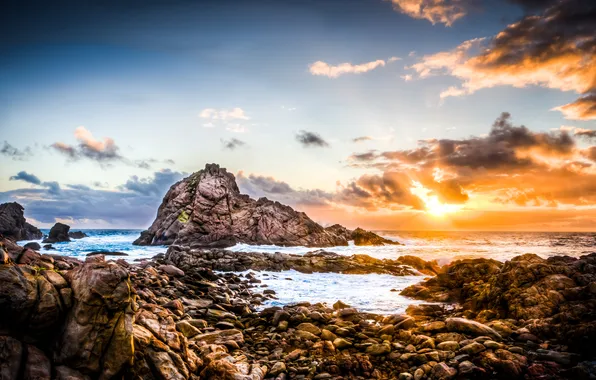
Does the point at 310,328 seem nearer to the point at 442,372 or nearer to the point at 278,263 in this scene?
the point at 442,372

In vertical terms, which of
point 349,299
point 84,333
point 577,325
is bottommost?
point 349,299

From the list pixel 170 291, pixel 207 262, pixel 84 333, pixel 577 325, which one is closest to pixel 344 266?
pixel 207 262

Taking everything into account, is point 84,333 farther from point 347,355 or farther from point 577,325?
point 577,325

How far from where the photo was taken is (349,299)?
715 inches

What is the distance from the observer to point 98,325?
20.2 ft

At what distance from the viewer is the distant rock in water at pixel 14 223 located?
2180 inches

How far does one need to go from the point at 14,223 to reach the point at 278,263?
184 feet

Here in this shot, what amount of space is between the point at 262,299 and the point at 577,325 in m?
13.5

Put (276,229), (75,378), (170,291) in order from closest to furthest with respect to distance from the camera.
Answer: (75,378), (170,291), (276,229)

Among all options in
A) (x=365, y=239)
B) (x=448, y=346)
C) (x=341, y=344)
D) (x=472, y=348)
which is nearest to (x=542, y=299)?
(x=472, y=348)

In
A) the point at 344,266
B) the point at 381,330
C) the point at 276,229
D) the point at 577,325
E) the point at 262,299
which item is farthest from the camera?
the point at 276,229

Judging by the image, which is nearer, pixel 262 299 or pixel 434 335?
pixel 434 335

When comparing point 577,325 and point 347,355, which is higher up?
point 577,325

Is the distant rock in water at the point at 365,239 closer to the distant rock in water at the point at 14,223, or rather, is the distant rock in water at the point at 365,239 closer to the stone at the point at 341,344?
the stone at the point at 341,344
